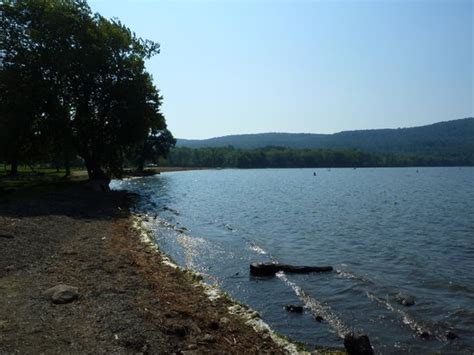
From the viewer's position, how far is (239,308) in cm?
1408

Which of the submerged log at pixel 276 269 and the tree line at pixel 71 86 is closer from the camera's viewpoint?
the submerged log at pixel 276 269

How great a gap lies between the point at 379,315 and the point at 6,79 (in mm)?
46012

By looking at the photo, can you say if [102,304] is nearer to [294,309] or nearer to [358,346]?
[294,309]

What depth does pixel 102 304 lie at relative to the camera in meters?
12.1

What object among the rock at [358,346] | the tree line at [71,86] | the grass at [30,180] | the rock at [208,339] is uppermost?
the tree line at [71,86]

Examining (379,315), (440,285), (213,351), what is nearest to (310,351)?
(213,351)

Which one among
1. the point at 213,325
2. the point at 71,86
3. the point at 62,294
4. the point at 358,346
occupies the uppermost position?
the point at 71,86

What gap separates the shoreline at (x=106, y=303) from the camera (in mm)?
9750

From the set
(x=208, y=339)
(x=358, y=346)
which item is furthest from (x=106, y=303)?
(x=358, y=346)

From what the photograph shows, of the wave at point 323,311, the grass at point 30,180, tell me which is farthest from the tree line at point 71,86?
the wave at point 323,311

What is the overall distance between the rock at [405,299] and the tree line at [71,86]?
136 ft

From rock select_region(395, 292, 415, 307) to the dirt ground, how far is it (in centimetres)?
633

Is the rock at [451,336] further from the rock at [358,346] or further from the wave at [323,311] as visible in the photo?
the rock at [358,346]

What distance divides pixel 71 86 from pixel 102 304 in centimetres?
4541
